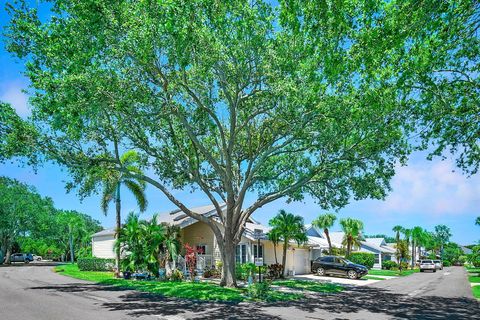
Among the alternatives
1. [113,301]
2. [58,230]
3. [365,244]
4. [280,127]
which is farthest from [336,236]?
[113,301]

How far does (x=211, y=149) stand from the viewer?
79.9 feet

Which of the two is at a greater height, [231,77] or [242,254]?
[231,77]

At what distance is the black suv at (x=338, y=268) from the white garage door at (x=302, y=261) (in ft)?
6.32

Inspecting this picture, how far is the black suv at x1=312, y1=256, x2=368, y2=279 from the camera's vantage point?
3281 centimetres

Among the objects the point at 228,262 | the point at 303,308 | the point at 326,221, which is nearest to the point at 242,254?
the point at 228,262

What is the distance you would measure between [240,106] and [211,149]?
5.18 m

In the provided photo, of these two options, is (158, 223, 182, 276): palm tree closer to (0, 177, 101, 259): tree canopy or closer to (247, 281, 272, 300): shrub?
(247, 281, 272, 300): shrub

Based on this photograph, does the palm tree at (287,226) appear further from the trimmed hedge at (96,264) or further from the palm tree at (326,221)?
the palm tree at (326,221)

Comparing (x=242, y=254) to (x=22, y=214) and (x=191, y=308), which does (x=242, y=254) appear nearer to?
(x=191, y=308)

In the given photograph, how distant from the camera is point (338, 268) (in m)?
33.8

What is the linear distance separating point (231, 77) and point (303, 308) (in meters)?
10.1

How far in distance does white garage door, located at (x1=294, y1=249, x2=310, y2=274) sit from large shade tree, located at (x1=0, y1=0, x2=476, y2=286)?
16.3 m

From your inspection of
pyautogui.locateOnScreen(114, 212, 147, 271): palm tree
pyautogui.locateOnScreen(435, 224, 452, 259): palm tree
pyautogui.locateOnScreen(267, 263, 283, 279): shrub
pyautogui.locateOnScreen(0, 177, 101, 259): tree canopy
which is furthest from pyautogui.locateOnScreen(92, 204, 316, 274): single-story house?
pyautogui.locateOnScreen(435, 224, 452, 259): palm tree

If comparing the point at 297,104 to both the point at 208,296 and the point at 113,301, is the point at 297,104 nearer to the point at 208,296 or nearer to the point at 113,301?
the point at 208,296
